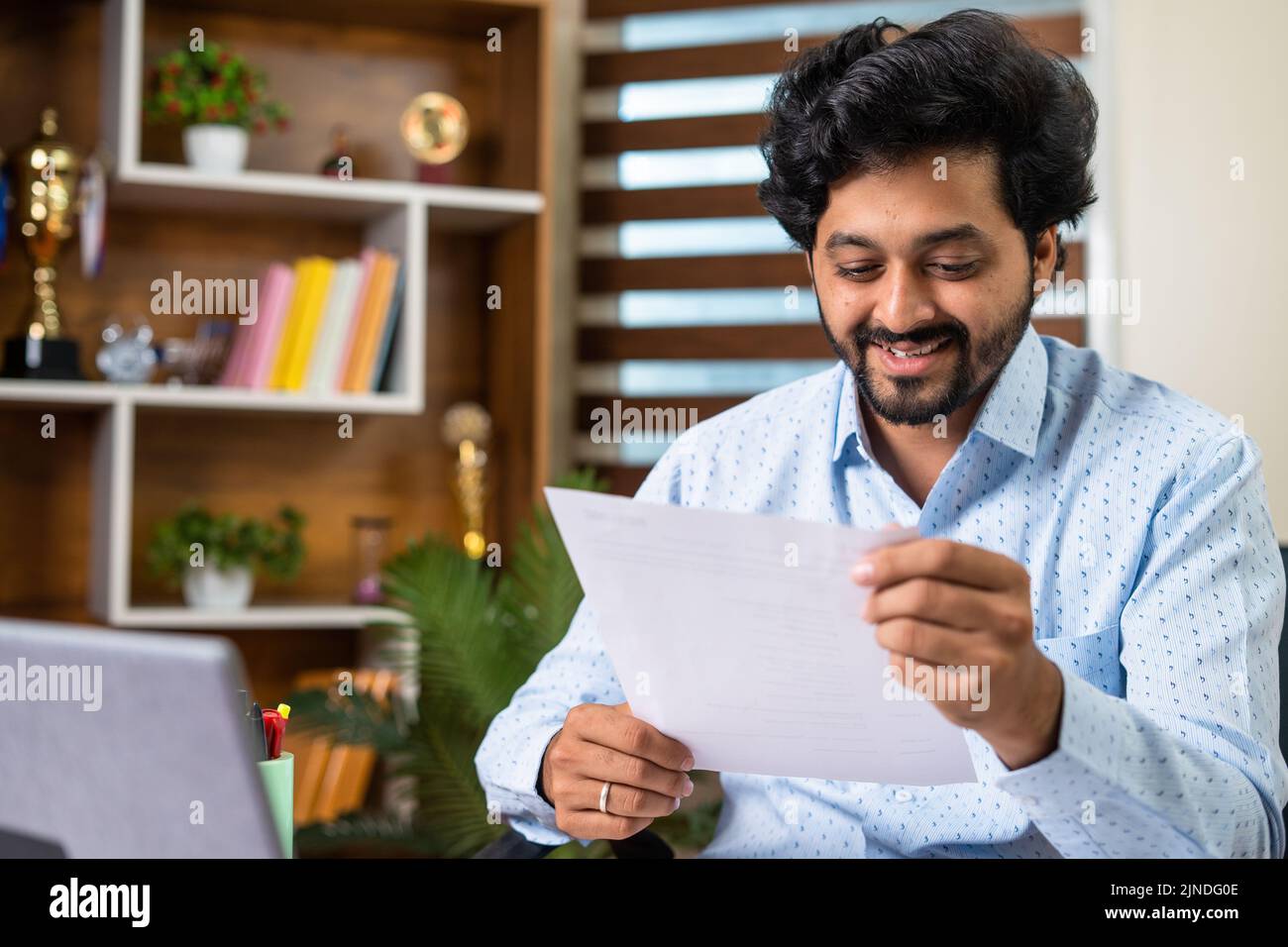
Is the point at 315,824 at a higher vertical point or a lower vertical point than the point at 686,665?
lower

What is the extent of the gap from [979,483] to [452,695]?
3.64 ft

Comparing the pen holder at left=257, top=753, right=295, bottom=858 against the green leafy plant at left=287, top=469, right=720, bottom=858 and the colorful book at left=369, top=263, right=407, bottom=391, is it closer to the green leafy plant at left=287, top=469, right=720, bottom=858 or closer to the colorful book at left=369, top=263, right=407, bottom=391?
the green leafy plant at left=287, top=469, right=720, bottom=858

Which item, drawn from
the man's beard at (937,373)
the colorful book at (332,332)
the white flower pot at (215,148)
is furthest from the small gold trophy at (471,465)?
the man's beard at (937,373)

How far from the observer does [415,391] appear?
2.29 m

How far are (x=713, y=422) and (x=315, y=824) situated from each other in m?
1.15

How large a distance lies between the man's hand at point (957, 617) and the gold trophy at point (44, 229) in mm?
1804

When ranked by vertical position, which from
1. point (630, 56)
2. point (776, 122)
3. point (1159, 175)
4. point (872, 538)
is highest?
point (630, 56)

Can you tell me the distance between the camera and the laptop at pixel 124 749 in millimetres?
539

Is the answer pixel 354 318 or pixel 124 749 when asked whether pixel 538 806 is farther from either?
pixel 354 318

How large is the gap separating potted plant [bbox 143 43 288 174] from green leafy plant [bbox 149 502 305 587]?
2.04 ft

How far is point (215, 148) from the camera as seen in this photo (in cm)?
223

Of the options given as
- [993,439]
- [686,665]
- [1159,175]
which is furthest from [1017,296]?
[1159,175]
